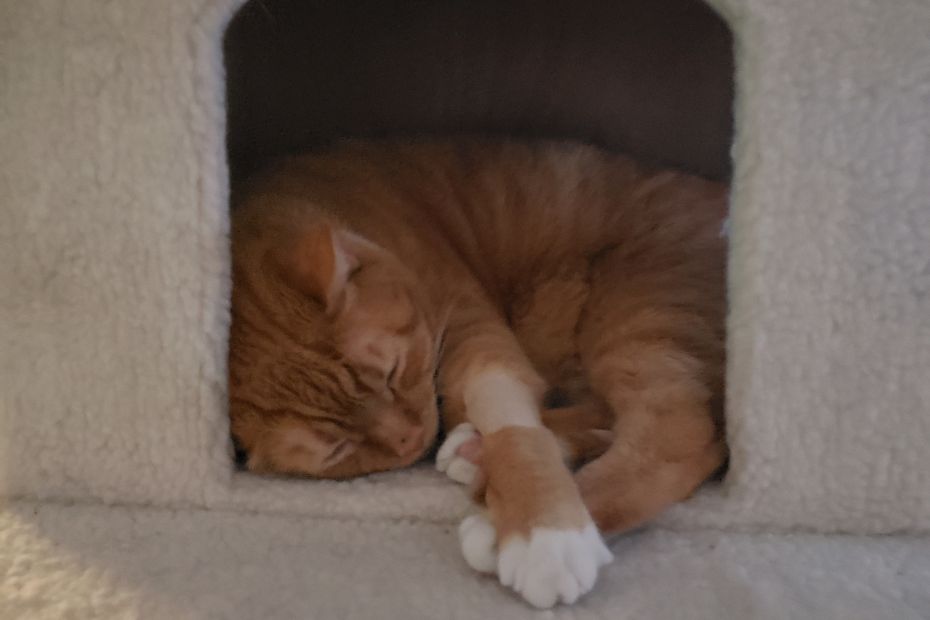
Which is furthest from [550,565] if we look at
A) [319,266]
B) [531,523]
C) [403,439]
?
[319,266]

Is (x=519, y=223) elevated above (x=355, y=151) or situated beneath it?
situated beneath

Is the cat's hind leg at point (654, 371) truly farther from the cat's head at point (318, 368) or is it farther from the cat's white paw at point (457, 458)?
the cat's head at point (318, 368)

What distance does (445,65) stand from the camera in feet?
5.38

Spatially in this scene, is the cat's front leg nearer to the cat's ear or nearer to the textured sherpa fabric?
the textured sherpa fabric

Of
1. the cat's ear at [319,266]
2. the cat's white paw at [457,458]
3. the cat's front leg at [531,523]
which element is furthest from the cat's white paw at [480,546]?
the cat's ear at [319,266]

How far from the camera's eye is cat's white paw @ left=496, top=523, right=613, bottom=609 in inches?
32.6

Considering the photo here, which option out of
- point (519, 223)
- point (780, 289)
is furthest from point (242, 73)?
point (780, 289)

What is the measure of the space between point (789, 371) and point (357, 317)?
1.74ft

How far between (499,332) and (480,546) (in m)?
0.40

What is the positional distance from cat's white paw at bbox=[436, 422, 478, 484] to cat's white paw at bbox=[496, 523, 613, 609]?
0.19 m

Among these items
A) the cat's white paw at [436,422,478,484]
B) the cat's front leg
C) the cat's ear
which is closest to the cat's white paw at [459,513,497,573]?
the cat's front leg

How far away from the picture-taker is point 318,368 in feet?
3.43

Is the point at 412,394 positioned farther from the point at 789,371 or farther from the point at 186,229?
the point at 789,371

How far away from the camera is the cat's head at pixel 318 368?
104 centimetres
